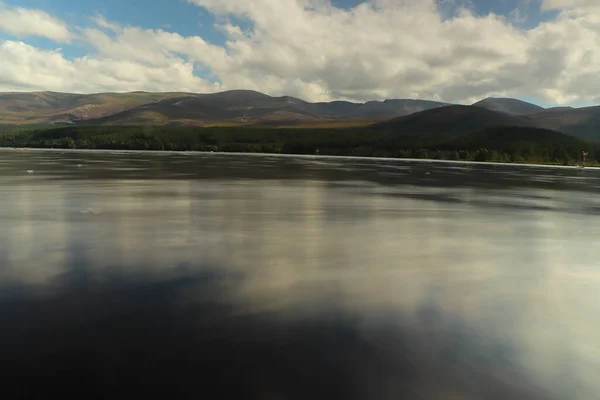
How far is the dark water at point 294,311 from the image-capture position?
22.6ft

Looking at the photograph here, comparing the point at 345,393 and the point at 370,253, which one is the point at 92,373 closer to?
the point at 345,393

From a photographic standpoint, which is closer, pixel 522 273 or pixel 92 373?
pixel 92 373

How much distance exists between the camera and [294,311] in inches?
380

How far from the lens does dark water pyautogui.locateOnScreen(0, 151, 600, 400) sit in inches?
271

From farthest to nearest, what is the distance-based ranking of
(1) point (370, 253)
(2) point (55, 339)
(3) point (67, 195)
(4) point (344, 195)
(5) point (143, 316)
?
(4) point (344, 195) < (3) point (67, 195) < (1) point (370, 253) < (5) point (143, 316) < (2) point (55, 339)

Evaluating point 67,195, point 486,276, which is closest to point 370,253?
point 486,276

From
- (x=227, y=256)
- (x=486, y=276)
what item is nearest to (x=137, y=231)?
(x=227, y=256)

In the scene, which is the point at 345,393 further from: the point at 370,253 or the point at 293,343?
the point at 370,253

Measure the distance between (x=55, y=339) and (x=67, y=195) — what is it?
2508cm

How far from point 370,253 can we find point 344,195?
19.8 meters

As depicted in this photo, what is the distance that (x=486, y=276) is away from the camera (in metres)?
12.9

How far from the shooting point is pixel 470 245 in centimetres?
1717

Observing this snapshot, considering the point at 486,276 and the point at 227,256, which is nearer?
the point at 486,276

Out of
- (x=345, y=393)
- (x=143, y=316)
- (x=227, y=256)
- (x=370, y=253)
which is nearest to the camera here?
(x=345, y=393)
